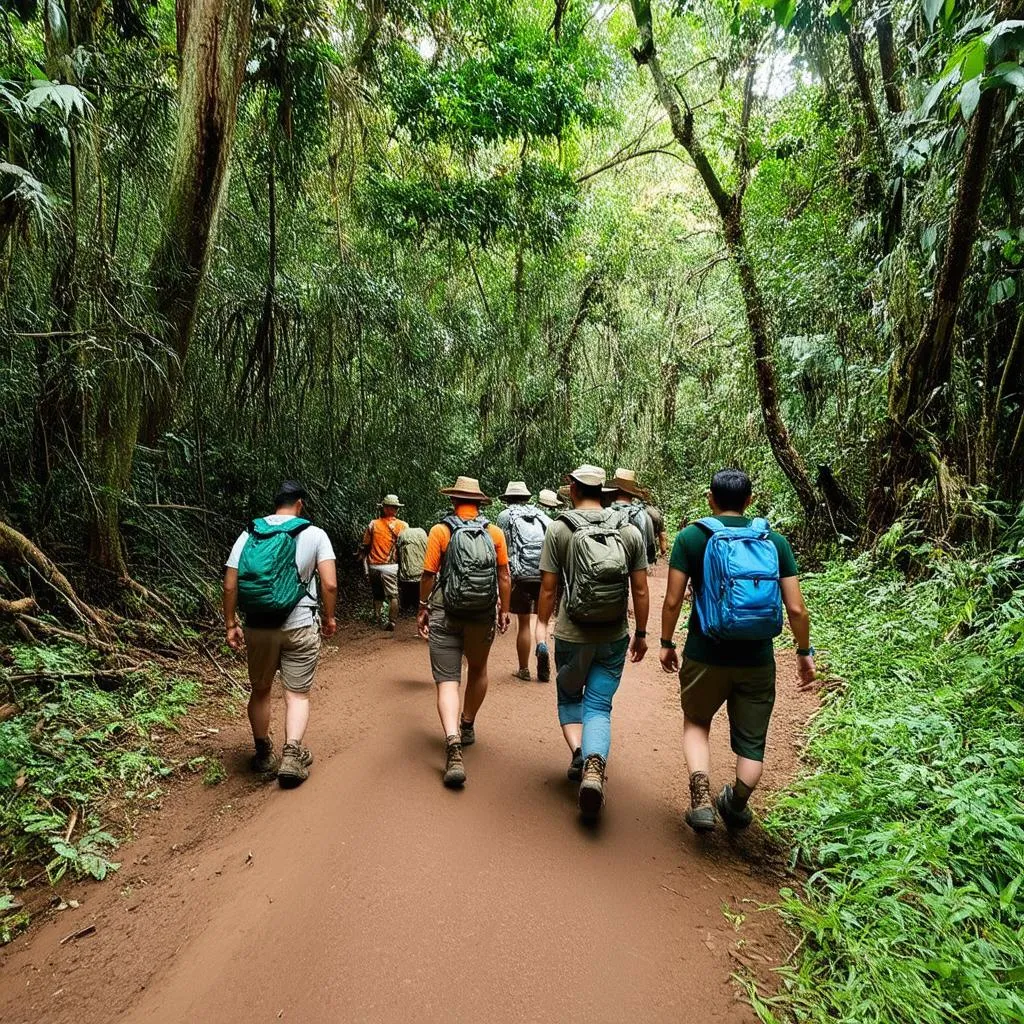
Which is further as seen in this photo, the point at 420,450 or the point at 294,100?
the point at 420,450

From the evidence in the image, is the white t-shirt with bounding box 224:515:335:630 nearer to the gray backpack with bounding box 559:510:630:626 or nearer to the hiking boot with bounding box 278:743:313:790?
the hiking boot with bounding box 278:743:313:790

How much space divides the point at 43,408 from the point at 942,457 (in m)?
7.79

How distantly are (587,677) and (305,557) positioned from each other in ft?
6.13

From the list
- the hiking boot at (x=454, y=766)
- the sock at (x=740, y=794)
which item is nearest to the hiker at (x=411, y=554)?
the hiking boot at (x=454, y=766)

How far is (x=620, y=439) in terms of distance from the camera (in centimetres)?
1549

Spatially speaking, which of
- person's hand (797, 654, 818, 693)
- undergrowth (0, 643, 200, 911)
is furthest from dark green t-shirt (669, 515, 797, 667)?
undergrowth (0, 643, 200, 911)

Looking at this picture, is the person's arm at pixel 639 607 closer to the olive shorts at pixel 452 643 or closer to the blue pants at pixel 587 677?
the blue pants at pixel 587 677

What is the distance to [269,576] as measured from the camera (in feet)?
11.7

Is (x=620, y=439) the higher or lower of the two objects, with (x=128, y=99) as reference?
lower

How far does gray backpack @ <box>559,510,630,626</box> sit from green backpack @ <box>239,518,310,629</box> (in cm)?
165

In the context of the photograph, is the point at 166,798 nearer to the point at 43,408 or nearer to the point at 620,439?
the point at 43,408

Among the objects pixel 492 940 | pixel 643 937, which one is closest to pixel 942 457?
pixel 643 937

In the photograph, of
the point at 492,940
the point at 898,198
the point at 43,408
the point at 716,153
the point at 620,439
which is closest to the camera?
the point at 492,940

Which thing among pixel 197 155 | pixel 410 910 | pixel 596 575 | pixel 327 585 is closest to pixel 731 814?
pixel 596 575
